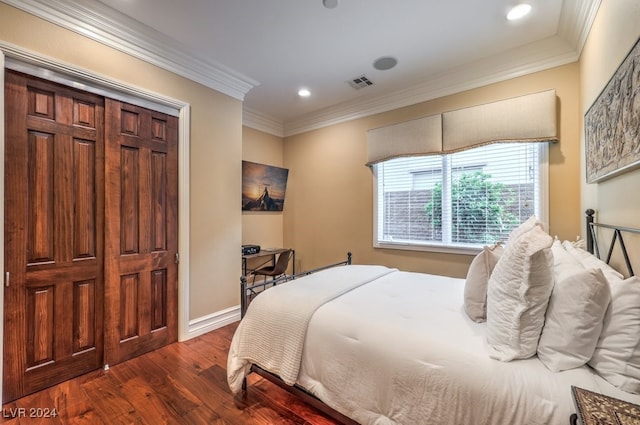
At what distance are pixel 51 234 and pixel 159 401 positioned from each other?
4.73 ft

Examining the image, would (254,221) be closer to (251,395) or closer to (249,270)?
(249,270)

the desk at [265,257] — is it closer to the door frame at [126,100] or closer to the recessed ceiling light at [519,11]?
the door frame at [126,100]

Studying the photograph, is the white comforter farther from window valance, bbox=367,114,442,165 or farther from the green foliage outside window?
window valance, bbox=367,114,442,165

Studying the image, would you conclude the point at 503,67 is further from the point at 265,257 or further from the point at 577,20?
the point at 265,257

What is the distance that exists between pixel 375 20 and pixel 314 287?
2.22 meters

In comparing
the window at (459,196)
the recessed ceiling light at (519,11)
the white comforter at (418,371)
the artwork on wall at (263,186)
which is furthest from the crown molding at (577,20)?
the artwork on wall at (263,186)

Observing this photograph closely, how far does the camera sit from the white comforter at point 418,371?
1016 millimetres

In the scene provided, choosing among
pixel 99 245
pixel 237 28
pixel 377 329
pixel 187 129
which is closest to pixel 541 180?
pixel 377 329

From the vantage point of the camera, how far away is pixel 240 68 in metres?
3.01

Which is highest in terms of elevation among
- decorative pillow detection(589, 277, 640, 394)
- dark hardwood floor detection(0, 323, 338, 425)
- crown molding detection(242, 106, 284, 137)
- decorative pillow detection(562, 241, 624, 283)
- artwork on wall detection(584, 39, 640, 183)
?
crown molding detection(242, 106, 284, 137)

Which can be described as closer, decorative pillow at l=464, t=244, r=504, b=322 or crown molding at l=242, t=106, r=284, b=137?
decorative pillow at l=464, t=244, r=504, b=322

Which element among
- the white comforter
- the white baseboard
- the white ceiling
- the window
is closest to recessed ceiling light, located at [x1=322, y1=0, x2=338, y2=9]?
the white ceiling

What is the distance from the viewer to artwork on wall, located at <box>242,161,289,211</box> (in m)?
4.03

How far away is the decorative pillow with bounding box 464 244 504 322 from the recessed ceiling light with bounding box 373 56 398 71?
2180 mm
